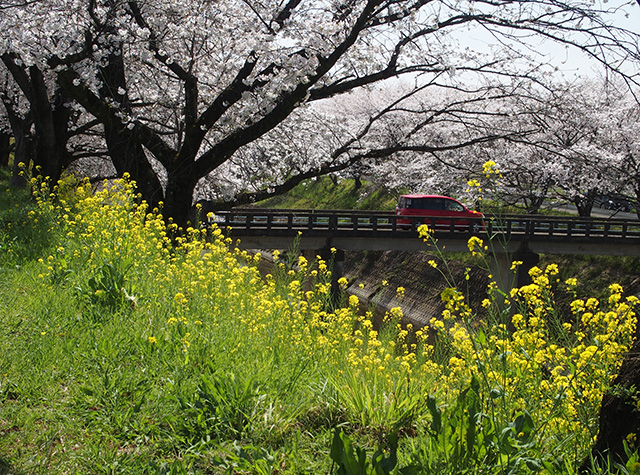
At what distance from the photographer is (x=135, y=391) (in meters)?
3.79

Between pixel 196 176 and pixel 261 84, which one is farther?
pixel 261 84

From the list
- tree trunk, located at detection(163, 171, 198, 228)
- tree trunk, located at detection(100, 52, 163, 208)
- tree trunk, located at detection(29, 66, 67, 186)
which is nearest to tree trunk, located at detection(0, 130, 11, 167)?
tree trunk, located at detection(29, 66, 67, 186)

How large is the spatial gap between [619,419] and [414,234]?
1844 cm

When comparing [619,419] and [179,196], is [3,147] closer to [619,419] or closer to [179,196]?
[179,196]

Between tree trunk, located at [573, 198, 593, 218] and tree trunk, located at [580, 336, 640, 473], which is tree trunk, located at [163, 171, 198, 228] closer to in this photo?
tree trunk, located at [580, 336, 640, 473]

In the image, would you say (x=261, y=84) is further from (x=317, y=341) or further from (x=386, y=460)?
(x=386, y=460)

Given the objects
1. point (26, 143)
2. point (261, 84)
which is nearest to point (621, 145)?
point (261, 84)

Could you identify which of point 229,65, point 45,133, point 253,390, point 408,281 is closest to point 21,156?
point 45,133

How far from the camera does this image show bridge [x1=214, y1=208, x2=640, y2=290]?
19.8 m

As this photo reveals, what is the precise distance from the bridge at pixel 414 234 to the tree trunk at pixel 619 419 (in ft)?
54.2

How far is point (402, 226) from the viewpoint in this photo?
21344 millimetres

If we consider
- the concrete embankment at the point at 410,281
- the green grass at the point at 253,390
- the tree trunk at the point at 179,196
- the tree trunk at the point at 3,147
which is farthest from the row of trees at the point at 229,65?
the tree trunk at the point at 3,147

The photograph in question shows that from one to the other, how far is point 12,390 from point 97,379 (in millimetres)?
483

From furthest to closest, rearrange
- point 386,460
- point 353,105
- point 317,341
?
point 353,105 < point 317,341 < point 386,460
